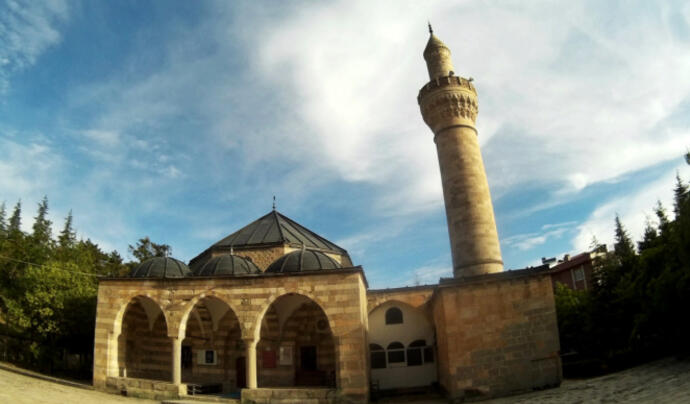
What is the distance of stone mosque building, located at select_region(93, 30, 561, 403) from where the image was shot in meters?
12.7

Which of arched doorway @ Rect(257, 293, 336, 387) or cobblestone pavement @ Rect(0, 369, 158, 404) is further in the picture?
arched doorway @ Rect(257, 293, 336, 387)

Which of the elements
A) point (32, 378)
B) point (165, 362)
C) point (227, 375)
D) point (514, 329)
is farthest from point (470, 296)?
point (32, 378)

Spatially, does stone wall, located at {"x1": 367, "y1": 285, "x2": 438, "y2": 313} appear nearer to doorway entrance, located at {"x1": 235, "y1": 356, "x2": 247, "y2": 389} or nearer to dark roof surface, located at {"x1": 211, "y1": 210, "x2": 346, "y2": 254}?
dark roof surface, located at {"x1": 211, "y1": 210, "x2": 346, "y2": 254}

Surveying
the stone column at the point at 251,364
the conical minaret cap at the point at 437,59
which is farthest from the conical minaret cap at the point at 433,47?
the stone column at the point at 251,364

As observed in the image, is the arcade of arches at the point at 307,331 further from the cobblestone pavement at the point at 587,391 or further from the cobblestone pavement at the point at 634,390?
the cobblestone pavement at the point at 634,390

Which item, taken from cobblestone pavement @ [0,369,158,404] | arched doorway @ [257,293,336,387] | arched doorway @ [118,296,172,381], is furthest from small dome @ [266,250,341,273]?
cobblestone pavement @ [0,369,158,404]

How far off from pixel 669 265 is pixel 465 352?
552 centimetres

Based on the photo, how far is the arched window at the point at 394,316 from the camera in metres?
17.5

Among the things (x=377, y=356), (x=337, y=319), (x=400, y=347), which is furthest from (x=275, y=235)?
(x=337, y=319)

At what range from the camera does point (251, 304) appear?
1451 cm

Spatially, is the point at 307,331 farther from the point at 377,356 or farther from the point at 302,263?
the point at 302,263

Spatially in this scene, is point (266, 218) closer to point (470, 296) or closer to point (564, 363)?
point (470, 296)

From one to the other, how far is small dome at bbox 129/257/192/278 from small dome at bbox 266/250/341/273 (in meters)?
3.36

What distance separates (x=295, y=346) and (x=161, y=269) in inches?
221
